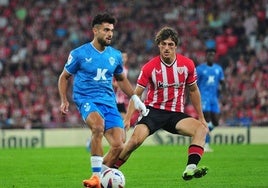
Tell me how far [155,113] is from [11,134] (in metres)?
14.5

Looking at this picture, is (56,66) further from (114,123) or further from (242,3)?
(114,123)

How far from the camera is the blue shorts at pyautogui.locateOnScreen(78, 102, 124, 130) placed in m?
10.8

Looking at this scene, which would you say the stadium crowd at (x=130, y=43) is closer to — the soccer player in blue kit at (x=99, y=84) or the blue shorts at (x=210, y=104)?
A: the blue shorts at (x=210, y=104)

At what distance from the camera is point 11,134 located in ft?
83.6

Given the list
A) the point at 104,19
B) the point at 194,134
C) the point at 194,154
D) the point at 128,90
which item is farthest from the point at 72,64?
the point at 194,154

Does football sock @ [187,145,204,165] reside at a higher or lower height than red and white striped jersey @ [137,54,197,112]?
lower

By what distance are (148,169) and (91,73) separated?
4213mm

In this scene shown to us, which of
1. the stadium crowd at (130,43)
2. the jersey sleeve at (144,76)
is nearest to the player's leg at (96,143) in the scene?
the jersey sleeve at (144,76)

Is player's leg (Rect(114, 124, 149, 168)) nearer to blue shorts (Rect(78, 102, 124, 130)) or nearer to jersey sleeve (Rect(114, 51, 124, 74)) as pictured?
blue shorts (Rect(78, 102, 124, 130))

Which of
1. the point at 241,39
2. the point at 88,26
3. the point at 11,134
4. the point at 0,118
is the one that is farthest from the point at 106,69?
the point at 88,26

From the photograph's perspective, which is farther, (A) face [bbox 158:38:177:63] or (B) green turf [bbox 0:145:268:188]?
(B) green turf [bbox 0:145:268:188]

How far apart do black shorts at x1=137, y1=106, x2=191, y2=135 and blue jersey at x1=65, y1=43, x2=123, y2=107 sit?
0.71m

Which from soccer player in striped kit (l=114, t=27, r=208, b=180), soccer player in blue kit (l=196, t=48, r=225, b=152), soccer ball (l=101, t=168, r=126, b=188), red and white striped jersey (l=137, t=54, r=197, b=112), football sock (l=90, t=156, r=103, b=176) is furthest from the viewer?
soccer player in blue kit (l=196, t=48, r=225, b=152)

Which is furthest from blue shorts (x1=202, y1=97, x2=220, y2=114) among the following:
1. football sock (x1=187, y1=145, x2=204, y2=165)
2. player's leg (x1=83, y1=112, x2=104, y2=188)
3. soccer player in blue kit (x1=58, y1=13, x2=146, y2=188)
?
player's leg (x1=83, y1=112, x2=104, y2=188)
